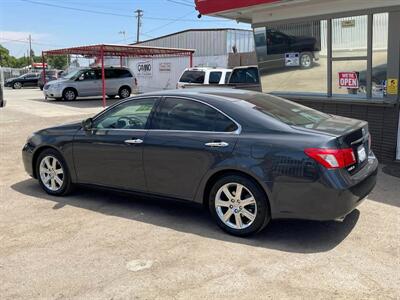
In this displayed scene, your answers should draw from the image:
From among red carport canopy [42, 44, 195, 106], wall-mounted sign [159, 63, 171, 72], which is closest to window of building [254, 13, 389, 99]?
red carport canopy [42, 44, 195, 106]

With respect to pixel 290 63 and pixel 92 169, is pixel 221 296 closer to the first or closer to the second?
pixel 92 169

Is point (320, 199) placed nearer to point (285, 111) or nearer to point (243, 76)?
point (285, 111)

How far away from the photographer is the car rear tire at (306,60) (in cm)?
915

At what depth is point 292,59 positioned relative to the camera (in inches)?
375

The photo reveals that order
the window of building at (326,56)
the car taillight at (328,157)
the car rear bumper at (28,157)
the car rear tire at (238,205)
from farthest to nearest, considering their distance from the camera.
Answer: the window of building at (326,56), the car rear bumper at (28,157), the car rear tire at (238,205), the car taillight at (328,157)

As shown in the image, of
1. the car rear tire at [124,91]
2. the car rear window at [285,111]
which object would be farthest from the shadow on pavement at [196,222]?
the car rear tire at [124,91]

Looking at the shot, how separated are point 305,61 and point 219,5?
214cm

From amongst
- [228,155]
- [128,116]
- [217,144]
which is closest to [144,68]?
[128,116]

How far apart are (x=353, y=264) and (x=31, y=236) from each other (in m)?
3.23

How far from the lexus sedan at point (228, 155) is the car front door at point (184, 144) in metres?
0.01

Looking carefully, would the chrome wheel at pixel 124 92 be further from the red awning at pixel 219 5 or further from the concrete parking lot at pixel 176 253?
the concrete parking lot at pixel 176 253

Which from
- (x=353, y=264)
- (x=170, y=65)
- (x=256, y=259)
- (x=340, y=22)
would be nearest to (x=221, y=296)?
(x=256, y=259)

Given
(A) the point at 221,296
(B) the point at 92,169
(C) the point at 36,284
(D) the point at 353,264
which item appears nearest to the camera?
(A) the point at 221,296

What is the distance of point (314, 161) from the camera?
425 cm
